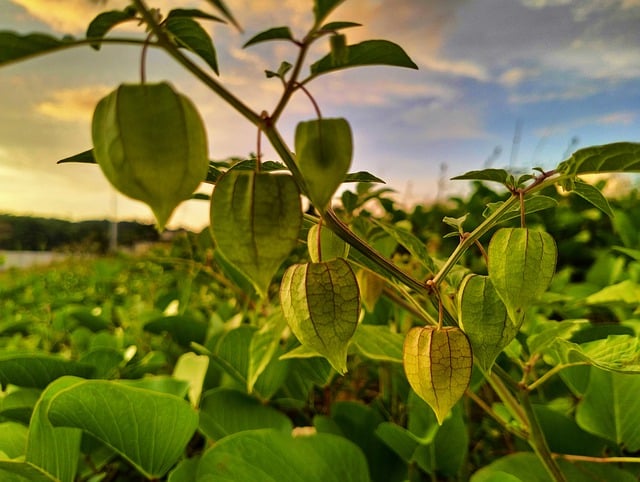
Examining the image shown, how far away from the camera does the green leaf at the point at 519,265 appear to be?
31 centimetres

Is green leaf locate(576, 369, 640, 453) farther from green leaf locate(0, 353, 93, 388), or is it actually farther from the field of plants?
green leaf locate(0, 353, 93, 388)

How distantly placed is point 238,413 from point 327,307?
1.08 ft

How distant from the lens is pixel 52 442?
46cm

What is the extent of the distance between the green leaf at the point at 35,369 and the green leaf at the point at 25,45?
38 centimetres

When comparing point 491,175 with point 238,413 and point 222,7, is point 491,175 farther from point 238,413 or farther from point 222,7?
point 238,413

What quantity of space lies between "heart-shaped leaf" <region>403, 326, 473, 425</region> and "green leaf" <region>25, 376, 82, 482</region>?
0.94 feet

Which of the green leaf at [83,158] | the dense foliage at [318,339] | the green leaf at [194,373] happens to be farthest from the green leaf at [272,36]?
the green leaf at [194,373]

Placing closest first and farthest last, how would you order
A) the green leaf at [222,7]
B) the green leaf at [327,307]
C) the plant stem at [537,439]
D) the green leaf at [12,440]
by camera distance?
1. the green leaf at [222,7]
2. the green leaf at [327,307]
3. the plant stem at [537,439]
4. the green leaf at [12,440]

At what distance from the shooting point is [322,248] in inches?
13.3

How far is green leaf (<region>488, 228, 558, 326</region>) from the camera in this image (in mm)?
308

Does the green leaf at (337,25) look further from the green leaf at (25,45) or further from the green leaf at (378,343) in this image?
the green leaf at (378,343)

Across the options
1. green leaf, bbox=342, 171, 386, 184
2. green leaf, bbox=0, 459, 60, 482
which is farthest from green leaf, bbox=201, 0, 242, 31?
green leaf, bbox=0, 459, 60, 482

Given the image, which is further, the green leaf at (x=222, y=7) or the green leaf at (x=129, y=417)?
the green leaf at (x=129, y=417)

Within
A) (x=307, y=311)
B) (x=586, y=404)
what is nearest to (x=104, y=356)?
(x=307, y=311)
